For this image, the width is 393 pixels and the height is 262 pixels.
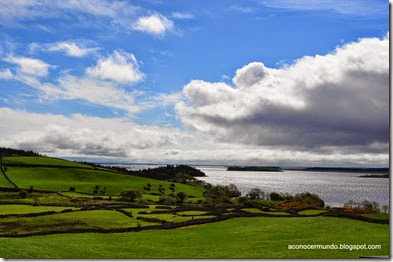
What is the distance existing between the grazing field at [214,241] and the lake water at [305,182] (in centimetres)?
311

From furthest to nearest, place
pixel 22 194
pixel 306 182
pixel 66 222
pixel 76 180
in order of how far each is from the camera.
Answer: pixel 76 180 → pixel 22 194 → pixel 306 182 → pixel 66 222

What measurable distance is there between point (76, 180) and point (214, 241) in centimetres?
1667

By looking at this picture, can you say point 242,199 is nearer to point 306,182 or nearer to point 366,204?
point 306,182

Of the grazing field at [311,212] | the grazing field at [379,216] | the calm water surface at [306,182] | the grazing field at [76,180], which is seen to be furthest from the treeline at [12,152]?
the grazing field at [379,216]

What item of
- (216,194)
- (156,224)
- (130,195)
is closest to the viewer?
(156,224)

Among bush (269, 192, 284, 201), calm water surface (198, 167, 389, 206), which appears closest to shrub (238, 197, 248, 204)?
calm water surface (198, 167, 389, 206)

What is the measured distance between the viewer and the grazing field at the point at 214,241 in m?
18.7

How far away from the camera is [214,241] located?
20438 millimetres

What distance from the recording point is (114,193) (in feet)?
102

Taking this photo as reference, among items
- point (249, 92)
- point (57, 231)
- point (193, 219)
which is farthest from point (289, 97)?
point (57, 231)

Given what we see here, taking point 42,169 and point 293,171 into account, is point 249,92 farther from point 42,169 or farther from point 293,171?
point 42,169

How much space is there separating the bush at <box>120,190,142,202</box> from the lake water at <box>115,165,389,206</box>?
439 centimetres

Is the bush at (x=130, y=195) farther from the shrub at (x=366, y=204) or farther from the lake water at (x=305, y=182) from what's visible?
the shrub at (x=366, y=204)

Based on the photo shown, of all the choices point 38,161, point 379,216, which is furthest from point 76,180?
point 379,216
